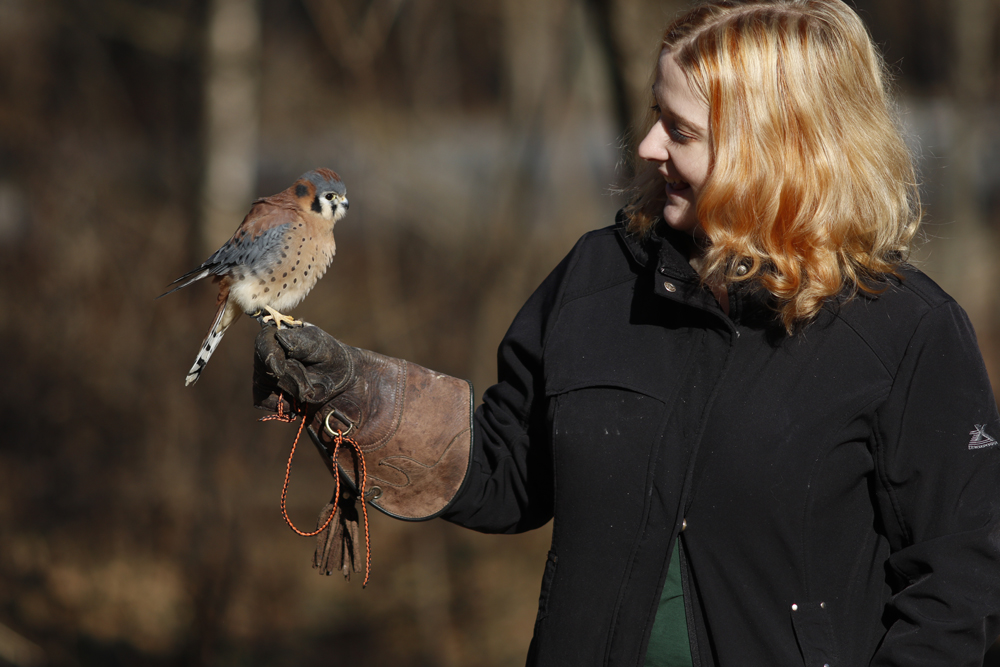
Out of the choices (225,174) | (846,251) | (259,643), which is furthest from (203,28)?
(846,251)

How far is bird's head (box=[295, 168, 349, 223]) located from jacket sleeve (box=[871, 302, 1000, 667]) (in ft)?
4.78

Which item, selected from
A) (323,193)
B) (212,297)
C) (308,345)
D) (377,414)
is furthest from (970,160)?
(308,345)

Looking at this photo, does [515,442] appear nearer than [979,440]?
No

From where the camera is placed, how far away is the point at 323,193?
7.04 feet

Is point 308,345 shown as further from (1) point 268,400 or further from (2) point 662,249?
(2) point 662,249

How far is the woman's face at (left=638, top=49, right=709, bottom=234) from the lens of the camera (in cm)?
141

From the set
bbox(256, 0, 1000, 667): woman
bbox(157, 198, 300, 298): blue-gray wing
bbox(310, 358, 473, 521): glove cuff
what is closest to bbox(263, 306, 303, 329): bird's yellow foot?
bbox(157, 198, 300, 298): blue-gray wing

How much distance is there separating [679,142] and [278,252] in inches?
45.4

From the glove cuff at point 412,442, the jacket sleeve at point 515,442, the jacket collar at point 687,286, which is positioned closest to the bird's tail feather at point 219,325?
the glove cuff at point 412,442

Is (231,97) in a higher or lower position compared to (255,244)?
higher

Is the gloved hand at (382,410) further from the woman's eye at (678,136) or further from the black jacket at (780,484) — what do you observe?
the woman's eye at (678,136)

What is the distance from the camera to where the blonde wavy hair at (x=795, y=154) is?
4.42 feet

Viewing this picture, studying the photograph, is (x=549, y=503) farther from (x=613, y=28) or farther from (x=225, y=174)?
(x=225, y=174)

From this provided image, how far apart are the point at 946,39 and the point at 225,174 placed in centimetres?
934
